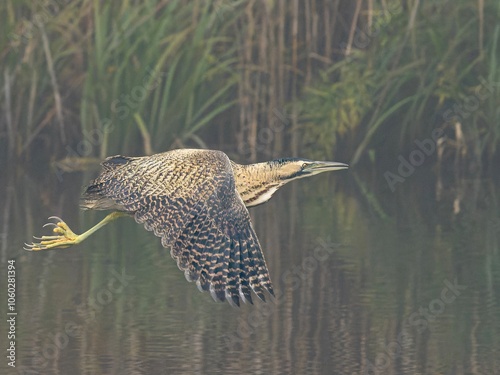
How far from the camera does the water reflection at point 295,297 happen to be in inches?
380

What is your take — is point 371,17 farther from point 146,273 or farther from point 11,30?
point 146,273

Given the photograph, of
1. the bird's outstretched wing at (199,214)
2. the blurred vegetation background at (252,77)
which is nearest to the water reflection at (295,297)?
the bird's outstretched wing at (199,214)

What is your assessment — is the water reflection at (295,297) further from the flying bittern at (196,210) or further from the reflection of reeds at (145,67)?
the reflection of reeds at (145,67)

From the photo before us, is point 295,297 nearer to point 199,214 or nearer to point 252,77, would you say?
point 199,214

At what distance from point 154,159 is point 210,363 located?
133 centimetres

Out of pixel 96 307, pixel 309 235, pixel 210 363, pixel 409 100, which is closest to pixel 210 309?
pixel 96 307

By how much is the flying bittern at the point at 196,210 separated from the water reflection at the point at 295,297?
81 cm

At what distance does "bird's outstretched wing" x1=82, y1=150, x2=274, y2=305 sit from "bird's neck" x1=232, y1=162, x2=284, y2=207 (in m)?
0.83

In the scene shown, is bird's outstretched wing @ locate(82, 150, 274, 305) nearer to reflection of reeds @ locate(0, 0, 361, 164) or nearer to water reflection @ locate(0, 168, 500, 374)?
water reflection @ locate(0, 168, 500, 374)

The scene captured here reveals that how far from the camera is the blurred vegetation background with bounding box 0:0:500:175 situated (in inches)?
670

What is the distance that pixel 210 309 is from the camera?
36.8 ft

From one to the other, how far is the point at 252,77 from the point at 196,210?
847cm

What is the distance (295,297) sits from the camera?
38.2ft

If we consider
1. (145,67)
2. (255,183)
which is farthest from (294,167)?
(145,67)
